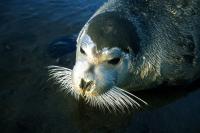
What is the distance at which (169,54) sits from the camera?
4969 millimetres

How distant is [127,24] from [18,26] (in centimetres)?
239

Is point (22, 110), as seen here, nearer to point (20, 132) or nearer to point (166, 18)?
point (20, 132)

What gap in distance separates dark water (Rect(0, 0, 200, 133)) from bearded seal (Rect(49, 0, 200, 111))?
0.18 meters

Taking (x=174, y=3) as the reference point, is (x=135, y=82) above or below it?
below

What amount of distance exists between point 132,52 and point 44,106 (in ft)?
3.91

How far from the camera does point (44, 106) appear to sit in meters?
4.56

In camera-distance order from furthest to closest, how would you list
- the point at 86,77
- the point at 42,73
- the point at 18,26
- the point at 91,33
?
the point at 18,26
the point at 42,73
the point at 91,33
the point at 86,77

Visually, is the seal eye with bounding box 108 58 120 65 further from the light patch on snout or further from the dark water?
the dark water

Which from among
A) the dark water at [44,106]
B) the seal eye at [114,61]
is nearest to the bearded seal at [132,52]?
the seal eye at [114,61]

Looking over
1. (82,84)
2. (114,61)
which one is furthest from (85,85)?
(114,61)

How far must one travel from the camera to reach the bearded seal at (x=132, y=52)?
4.20 metres

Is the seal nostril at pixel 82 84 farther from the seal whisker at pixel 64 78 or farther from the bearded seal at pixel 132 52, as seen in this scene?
the seal whisker at pixel 64 78

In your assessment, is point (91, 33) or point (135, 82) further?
point (135, 82)

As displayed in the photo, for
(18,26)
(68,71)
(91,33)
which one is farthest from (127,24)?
(18,26)
